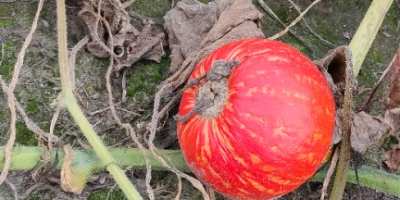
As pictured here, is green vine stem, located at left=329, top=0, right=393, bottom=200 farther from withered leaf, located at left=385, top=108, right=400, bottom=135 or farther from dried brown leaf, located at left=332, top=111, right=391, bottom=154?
withered leaf, located at left=385, top=108, right=400, bottom=135

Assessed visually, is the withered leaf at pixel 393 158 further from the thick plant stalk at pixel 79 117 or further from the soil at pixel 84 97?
the thick plant stalk at pixel 79 117

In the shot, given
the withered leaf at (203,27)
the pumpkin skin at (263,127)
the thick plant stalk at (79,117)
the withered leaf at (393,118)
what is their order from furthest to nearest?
the withered leaf at (203,27) < the withered leaf at (393,118) < the thick plant stalk at (79,117) < the pumpkin skin at (263,127)

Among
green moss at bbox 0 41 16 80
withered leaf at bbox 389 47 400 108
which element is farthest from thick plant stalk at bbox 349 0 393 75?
green moss at bbox 0 41 16 80

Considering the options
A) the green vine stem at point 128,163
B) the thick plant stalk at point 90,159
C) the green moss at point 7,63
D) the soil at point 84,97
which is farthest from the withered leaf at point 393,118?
the green moss at point 7,63

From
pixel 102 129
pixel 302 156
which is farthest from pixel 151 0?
pixel 302 156

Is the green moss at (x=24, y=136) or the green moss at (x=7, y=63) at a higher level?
the green moss at (x=7, y=63)
